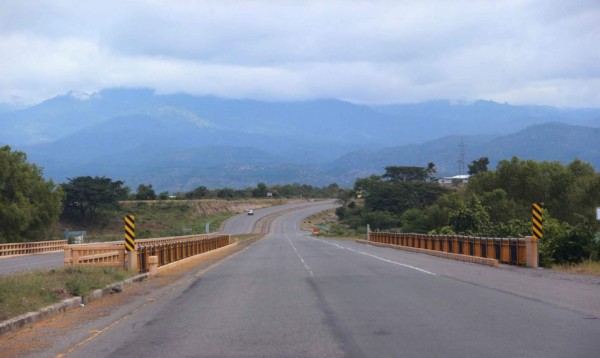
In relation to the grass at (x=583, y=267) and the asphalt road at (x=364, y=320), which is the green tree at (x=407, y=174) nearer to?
the grass at (x=583, y=267)

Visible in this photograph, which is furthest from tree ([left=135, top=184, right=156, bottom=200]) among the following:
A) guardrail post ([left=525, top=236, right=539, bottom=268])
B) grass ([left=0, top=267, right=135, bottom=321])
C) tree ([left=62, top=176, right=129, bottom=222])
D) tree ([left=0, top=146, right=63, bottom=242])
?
grass ([left=0, top=267, right=135, bottom=321])

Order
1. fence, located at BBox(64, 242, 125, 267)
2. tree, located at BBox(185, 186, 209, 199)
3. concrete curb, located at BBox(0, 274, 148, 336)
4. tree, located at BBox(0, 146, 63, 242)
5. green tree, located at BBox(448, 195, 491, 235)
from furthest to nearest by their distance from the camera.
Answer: tree, located at BBox(185, 186, 209, 199), tree, located at BBox(0, 146, 63, 242), green tree, located at BBox(448, 195, 491, 235), fence, located at BBox(64, 242, 125, 267), concrete curb, located at BBox(0, 274, 148, 336)

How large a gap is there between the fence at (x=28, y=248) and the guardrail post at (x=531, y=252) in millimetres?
34847

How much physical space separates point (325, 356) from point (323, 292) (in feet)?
26.1

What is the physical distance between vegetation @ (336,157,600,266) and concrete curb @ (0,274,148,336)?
16.7 meters

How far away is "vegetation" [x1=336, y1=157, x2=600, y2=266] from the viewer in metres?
26.6

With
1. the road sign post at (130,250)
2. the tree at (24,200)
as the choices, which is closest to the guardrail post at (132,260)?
the road sign post at (130,250)

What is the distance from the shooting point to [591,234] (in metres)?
26.2

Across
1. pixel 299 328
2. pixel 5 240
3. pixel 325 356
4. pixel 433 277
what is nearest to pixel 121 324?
pixel 299 328

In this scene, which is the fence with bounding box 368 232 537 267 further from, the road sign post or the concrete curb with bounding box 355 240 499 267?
the road sign post

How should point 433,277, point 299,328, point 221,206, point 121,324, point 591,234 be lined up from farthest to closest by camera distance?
point 221,206 → point 591,234 → point 433,277 → point 121,324 → point 299,328

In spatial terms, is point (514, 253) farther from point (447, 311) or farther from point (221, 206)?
point (221, 206)

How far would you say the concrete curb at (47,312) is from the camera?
40.5 feet

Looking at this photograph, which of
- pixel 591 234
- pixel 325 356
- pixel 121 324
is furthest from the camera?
pixel 591 234
